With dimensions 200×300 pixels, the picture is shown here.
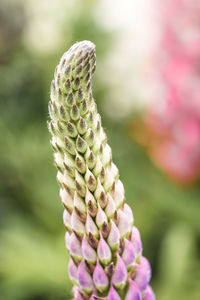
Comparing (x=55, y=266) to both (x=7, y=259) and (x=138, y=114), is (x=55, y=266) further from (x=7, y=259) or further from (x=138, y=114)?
(x=138, y=114)

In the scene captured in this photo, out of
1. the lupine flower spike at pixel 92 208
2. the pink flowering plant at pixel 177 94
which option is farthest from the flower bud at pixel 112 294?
the pink flowering plant at pixel 177 94

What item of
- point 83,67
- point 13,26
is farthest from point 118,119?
point 83,67

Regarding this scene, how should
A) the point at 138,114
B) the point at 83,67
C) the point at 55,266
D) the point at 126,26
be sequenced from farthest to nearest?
the point at 126,26 → the point at 138,114 → the point at 55,266 → the point at 83,67

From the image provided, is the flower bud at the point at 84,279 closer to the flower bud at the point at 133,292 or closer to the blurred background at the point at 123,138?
the flower bud at the point at 133,292

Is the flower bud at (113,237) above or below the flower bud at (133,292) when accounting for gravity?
above

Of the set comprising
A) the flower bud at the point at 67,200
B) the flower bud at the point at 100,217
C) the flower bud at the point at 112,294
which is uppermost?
the flower bud at the point at 67,200

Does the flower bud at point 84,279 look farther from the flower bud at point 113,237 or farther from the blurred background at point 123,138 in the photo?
the blurred background at point 123,138

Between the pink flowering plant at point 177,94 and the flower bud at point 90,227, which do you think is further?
the pink flowering plant at point 177,94
